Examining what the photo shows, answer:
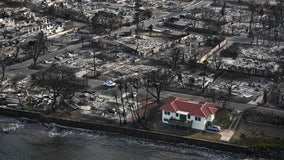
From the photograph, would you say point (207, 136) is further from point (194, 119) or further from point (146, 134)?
point (146, 134)

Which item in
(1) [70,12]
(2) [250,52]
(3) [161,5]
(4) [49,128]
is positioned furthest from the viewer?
(3) [161,5]

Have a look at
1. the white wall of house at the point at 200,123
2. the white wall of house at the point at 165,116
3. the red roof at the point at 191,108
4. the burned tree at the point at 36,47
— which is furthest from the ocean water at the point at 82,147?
the burned tree at the point at 36,47

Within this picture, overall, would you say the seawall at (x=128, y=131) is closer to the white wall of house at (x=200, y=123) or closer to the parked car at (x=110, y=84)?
the white wall of house at (x=200, y=123)

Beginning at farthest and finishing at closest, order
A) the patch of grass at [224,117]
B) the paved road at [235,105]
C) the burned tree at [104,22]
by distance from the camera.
→ the burned tree at [104,22] < the paved road at [235,105] < the patch of grass at [224,117]

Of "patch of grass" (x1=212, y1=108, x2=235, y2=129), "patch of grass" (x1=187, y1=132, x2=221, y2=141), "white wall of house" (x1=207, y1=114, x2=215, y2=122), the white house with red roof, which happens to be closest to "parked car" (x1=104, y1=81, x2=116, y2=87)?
the white house with red roof

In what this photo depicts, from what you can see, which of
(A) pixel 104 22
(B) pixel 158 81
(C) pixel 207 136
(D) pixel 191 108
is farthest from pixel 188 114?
(A) pixel 104 22

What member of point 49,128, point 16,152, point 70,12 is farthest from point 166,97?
point 70,12

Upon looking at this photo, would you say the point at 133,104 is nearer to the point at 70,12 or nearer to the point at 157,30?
the point at 157,30
